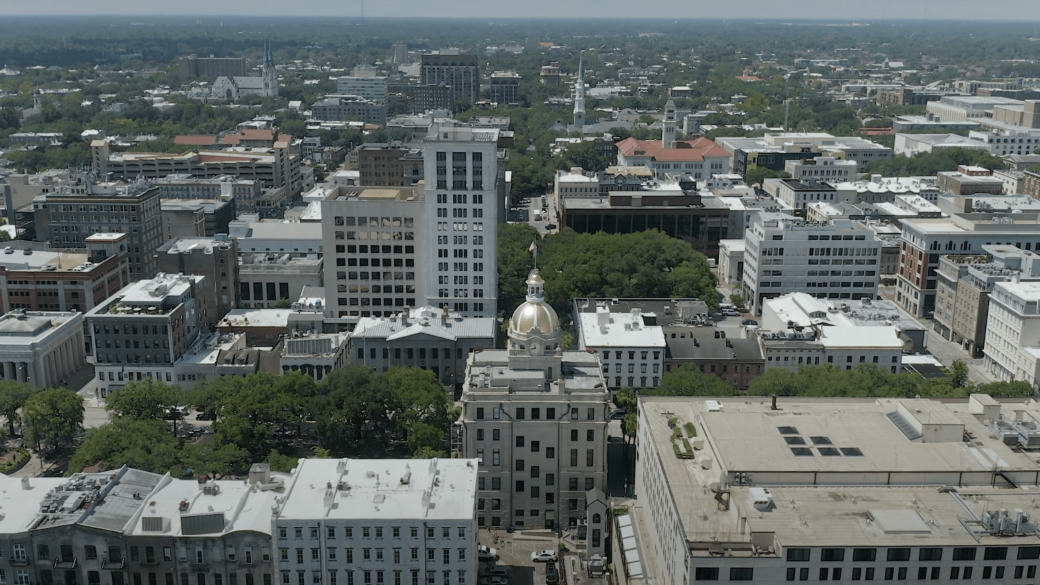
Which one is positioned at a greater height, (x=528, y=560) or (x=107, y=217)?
(x=107, y=217)

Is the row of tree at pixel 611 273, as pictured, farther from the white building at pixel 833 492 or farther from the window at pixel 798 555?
the window at pixel 798 555

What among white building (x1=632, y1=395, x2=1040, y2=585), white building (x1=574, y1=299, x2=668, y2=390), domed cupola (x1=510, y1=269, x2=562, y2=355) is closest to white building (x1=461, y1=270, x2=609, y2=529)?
domed cupola (x1=510, y1=269, x2=562, y2=355)

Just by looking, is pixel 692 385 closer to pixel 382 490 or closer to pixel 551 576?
pixel 551 576

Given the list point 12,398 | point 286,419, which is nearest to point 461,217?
point 286,419

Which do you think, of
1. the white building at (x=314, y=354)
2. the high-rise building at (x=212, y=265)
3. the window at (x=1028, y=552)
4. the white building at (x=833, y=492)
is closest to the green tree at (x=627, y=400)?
the white building at (x=833, y=492)

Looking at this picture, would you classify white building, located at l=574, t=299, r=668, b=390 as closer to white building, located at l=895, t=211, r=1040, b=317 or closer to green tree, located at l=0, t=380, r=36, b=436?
white building, located at l=895, t=211, r=1040, b=317

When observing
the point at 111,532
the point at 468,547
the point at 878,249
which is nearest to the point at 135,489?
the point at 111,532
